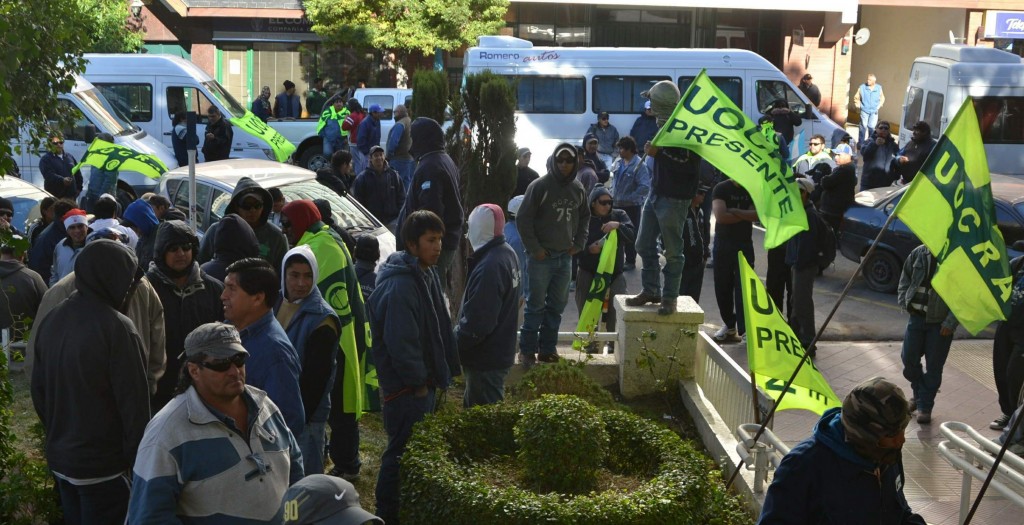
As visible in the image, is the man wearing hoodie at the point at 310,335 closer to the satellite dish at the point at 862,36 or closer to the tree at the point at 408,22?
the tree at the point at 408,22

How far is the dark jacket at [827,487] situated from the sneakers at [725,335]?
7292mm

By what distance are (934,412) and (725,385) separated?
2697 millimetres

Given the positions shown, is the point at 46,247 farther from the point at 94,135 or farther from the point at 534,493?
the point at 94,135

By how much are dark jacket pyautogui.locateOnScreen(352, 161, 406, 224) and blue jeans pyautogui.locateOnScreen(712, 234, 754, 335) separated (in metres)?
4.43

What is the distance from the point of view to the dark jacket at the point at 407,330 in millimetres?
6117

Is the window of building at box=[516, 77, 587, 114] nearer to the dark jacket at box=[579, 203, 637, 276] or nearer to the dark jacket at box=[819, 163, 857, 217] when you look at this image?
the dark jacket at box=[819, 163, 857, 217]

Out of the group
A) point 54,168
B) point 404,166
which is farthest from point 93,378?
point 404,166

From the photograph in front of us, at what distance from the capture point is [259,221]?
7.76 meters

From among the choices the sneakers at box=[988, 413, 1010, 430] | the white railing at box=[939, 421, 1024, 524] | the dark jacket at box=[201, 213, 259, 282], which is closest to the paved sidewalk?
the sneakers at box=[988, 413, 1010, 430]

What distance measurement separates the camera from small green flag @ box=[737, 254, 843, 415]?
6.19m

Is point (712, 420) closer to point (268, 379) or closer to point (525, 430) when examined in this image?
point (525, 430)

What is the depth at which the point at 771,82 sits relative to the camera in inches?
817

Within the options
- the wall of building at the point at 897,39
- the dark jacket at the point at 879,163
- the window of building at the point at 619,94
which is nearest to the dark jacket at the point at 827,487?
the dark jacket at the point at 879,163

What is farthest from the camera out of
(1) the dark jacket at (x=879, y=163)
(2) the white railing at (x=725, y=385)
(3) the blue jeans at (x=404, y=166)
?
(1) the dark jacket at (x=879, y=163)
